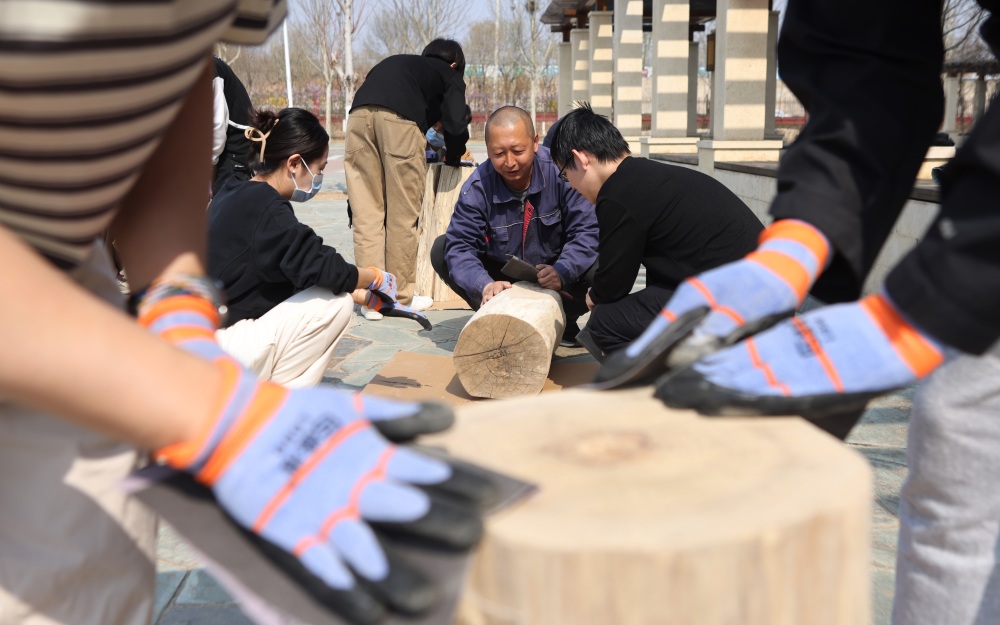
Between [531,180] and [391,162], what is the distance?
4.99 feet

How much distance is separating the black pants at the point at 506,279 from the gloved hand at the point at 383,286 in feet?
2.36

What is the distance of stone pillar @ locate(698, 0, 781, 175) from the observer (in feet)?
28.9

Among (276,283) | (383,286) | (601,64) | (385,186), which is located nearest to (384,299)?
(383,286)

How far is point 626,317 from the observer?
4.10 m

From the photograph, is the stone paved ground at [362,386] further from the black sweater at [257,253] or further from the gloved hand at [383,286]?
the black sweater at [257,253]

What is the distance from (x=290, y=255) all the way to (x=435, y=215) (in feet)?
9.75

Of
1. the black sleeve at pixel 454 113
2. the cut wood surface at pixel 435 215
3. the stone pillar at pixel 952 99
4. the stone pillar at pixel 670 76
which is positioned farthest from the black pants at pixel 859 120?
the stone pillar at pixel 952 99

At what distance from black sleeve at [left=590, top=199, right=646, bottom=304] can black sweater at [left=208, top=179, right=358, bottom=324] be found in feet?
4.14

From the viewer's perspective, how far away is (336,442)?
0.88m

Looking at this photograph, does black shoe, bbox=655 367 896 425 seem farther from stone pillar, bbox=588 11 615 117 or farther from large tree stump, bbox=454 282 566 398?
stone pillar, bbox=588 11 615 117

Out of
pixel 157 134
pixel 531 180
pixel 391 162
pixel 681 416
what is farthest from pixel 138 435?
pixel 391 162

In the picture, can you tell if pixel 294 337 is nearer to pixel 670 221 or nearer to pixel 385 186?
pixel 670 221

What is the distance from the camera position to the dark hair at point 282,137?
4.10 metres

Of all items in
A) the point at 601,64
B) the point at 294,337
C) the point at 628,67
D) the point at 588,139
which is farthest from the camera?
the point at 601,64
